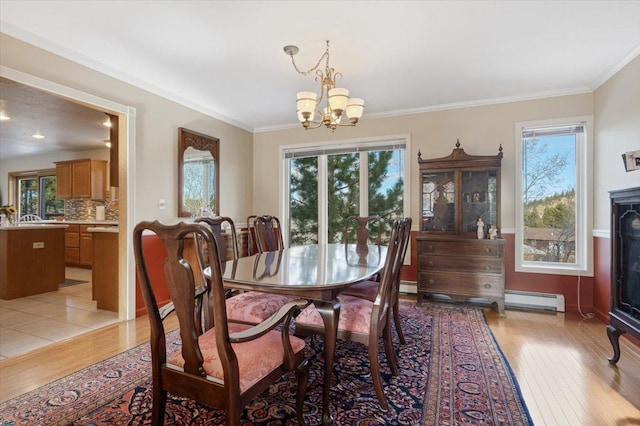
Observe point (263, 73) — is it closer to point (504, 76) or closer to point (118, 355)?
point (504, 76)

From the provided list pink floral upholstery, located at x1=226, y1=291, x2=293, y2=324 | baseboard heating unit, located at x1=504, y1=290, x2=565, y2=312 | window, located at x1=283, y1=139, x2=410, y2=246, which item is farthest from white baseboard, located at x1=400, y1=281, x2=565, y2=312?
pink floral upholstery, located at x1=226, y1=291, x2=293, y2=324

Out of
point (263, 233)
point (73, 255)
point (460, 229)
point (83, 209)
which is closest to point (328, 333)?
point (263, 233)

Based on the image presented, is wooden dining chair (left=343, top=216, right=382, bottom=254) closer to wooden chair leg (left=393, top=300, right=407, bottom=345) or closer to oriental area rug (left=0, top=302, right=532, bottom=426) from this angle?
wooden chair leg (left=393, top=300, right=407, bottom=345)

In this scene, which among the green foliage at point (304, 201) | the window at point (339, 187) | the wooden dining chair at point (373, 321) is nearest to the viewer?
the wooden dining chair at point (373, 321)

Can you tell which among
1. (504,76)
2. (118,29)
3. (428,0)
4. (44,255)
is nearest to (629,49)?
(504,76)

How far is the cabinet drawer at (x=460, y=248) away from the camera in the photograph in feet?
11.6

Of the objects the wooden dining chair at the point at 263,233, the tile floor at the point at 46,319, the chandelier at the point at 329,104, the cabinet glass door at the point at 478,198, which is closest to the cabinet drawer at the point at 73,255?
the tile floor at the point at 46,319

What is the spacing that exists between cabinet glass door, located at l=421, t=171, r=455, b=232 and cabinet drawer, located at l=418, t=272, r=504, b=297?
616mm

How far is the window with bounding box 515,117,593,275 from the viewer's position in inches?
140

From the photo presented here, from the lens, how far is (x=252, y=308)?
83.9 inches

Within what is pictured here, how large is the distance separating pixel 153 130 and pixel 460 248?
3665 millimetres

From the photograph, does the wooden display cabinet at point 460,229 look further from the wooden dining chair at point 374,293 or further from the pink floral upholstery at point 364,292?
the pink floral upholstery at point 364,292

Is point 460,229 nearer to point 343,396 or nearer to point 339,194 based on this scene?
point 339,194

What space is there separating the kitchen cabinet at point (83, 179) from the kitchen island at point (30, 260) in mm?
2017
